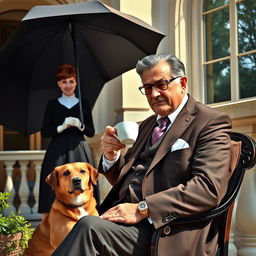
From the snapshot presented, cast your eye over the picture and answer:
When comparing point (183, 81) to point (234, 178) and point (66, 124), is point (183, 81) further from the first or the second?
point (66, 124)

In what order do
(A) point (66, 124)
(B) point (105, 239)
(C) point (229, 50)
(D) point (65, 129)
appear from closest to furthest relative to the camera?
1. (B) point (105, 239)
2. (A) point (66, 124)
3. (D) point (65, 129)
4. (C) point (229, 50)

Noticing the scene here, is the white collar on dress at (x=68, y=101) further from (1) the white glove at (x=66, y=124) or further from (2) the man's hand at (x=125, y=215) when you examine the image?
(2) the man's hand at (x=125, y=215)

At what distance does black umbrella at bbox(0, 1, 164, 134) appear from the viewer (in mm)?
4562

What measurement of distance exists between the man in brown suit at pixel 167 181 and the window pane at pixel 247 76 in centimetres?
255

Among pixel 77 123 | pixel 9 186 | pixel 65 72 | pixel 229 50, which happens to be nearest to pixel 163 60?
pixel 77 123

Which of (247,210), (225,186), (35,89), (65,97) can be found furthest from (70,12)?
(225,186)

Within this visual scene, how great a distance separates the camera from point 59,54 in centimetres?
508

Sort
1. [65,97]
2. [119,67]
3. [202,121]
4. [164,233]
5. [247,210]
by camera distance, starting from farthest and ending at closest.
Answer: [119,67] < [65,97] < [247,210] < [202,121] < [164,233]

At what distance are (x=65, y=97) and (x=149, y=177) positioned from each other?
7.79ft

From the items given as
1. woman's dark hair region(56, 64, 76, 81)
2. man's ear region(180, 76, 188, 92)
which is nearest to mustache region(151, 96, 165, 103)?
man's ear region(180, 76, 188, 92)

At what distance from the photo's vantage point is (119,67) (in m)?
5.10

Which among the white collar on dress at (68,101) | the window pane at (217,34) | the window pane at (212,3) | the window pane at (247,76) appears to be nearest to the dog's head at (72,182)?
the white collar on dress at (68,101)

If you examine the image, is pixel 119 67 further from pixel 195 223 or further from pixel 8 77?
pixel 195 223

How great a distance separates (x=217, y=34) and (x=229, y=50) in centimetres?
27
